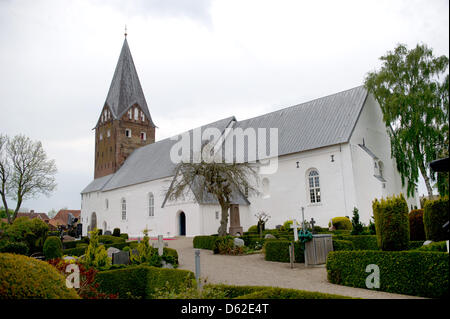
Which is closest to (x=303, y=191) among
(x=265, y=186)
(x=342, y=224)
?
(x=265, y=186)

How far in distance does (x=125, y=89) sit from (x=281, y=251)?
102 feet

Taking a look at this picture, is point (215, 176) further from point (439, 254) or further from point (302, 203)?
point (439, 254)

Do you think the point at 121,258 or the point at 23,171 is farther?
the point at 23,171

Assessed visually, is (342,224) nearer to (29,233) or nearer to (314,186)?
(314,186)

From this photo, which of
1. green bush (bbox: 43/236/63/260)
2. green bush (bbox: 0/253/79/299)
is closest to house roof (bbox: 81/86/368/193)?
green bush (bbox: 43/236/63/260)

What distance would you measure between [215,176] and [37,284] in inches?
500

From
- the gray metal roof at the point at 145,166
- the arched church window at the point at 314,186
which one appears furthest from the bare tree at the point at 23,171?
the arched church window at the point at 314,186

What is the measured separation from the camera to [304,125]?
77.4 ft

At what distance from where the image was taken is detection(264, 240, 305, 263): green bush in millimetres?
11297

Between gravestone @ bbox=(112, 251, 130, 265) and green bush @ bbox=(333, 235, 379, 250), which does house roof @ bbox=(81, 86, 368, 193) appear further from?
gravestone @ bbox=(112, 251, 130, 265)

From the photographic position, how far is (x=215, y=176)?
16.4 m

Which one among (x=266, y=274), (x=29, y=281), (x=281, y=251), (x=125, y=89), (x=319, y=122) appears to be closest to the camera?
(x=29, y=281)

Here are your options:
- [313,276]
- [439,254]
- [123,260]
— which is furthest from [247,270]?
[439,254]

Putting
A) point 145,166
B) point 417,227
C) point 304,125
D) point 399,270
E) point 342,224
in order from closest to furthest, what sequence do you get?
1. point 399,270
2. point 417,227
3. point 342,224
4. point 304,125
5. point 145,166
